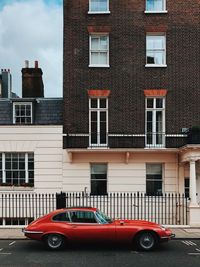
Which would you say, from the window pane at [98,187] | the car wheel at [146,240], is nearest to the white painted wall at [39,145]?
the window pane at [98,187]

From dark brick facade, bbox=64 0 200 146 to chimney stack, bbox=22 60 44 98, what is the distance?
3.12m

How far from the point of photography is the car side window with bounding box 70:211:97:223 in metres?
12.0

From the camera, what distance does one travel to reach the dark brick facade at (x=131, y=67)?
19.6 m

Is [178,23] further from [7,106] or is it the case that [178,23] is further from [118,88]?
[7,106]

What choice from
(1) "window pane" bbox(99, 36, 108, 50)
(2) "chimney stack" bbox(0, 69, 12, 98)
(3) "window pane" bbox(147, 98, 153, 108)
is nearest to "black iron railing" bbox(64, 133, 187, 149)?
(3) "window pane" bbox(147, 98, 153, 108)

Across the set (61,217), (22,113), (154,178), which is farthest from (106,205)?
(61,217)

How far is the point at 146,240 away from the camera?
11.8 meters

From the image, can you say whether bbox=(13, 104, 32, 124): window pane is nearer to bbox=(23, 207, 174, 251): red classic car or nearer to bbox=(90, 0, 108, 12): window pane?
bbox=(90, 0, 108, 12): window pane

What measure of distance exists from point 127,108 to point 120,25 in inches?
175

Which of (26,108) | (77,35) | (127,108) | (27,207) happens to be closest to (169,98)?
(127,108)

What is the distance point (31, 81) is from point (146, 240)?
13.6 metres

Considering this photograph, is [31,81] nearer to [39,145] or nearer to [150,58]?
[39,145]

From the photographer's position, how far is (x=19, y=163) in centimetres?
2000

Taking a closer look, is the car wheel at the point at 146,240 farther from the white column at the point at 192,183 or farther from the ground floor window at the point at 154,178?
the ground floor window at the point at 154,178
